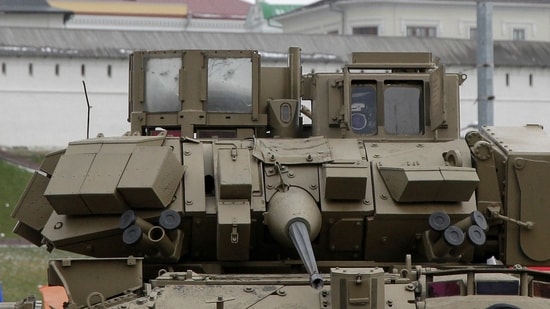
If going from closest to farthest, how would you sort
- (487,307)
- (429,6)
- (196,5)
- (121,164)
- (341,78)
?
(487,307), (121,164), (341,78), (429,6), (196,5)

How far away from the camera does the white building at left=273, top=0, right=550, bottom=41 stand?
95875 millimetres

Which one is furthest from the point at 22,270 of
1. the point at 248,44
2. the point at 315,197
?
the point at 248,44

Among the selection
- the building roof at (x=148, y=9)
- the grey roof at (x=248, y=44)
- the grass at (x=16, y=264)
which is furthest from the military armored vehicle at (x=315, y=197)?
the building roof at (x=148, y=9)

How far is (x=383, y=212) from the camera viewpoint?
18.2 meters

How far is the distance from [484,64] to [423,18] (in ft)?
225

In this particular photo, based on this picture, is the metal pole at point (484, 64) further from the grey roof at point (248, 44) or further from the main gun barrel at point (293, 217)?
the grey roof at point (248, 44)

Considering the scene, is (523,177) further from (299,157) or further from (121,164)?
(121,164)

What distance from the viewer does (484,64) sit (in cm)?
2942

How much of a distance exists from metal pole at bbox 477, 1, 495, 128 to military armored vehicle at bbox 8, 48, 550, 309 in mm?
9317

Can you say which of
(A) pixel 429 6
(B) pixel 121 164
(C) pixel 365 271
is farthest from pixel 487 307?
(A) pixel 429 6

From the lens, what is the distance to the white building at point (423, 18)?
9588 cm

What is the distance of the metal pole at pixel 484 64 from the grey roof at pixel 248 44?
136 feet

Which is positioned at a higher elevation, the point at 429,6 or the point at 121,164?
the point at 429,6

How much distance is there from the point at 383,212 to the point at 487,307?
3353mm
